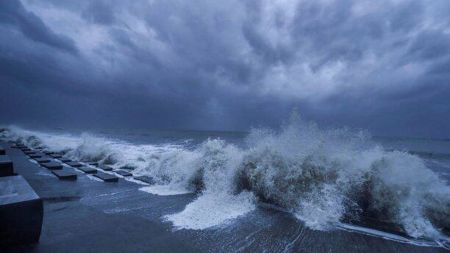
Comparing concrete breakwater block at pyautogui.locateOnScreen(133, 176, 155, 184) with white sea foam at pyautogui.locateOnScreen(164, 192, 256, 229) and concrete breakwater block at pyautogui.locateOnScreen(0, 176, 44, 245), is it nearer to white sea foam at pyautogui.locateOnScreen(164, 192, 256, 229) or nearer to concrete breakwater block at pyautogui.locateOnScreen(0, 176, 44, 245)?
white sea foam at pyautogui.locateOnScreen(164, 192, 256, 229)

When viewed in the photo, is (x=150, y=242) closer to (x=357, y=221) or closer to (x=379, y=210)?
(x=357, y=221)

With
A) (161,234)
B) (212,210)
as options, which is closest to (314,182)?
(212,210)

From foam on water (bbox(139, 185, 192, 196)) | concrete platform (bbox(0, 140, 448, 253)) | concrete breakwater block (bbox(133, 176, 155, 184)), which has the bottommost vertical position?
concrete platform (bbox(0, 140, 448, 253))

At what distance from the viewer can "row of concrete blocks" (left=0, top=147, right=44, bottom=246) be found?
8.30 ft

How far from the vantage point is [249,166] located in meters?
6.18

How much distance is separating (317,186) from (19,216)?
5431 millimetres

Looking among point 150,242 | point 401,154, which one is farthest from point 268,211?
point 401,154

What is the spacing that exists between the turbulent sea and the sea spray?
20mm

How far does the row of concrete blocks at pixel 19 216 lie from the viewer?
8.30ft

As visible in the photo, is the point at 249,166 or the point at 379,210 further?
the point at 249,166

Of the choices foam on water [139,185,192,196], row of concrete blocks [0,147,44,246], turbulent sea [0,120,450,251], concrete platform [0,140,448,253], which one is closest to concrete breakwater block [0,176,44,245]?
row of concrete blocks [0,147,44,246]

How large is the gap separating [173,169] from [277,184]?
3.60 m

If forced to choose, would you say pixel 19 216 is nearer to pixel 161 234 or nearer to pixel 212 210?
pixel 161 234

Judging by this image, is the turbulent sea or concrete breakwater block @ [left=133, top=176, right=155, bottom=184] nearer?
the turbulent sea
